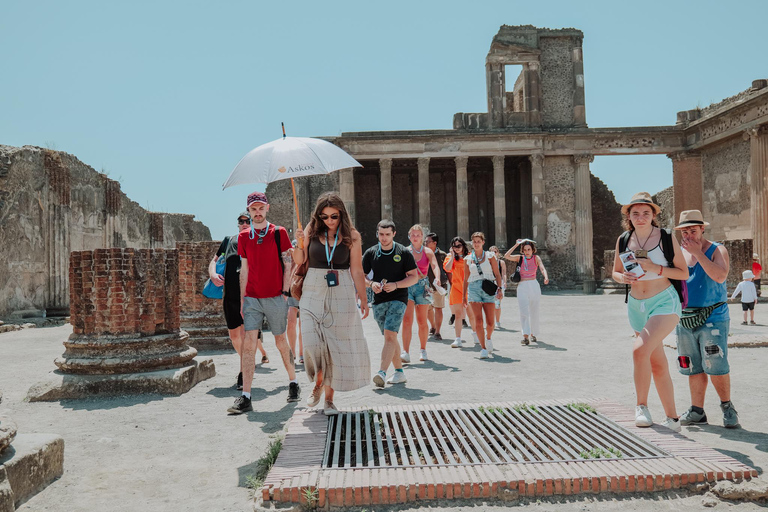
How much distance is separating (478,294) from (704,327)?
3899 millimetres

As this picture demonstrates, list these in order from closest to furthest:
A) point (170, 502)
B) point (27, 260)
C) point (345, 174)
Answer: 1. point (170, 502)
2. point (27, 260)
3. point (345, 174)

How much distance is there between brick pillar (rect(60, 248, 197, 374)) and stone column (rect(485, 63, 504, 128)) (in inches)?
899

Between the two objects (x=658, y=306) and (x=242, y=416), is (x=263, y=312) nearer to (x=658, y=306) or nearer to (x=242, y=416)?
(x=242, y=416)

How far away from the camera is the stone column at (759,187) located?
21.5 m

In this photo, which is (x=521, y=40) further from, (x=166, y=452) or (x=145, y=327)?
(x=166, y=452)

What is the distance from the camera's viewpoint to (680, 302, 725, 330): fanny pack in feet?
15.1

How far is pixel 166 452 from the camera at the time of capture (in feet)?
13.8

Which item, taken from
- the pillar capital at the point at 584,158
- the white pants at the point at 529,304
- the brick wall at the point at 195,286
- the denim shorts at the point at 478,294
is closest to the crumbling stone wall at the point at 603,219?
the pillar capital at the point at 584,158

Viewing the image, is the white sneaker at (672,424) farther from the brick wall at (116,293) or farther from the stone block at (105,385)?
the brick wall at (116,293)

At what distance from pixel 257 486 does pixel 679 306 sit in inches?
120

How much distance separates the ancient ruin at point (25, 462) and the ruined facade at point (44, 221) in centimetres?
1206

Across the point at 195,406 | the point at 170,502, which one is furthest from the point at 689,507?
the point at 195,406

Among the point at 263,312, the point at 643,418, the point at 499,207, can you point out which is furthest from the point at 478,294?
the point at 499,207

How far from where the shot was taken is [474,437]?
412 cm
